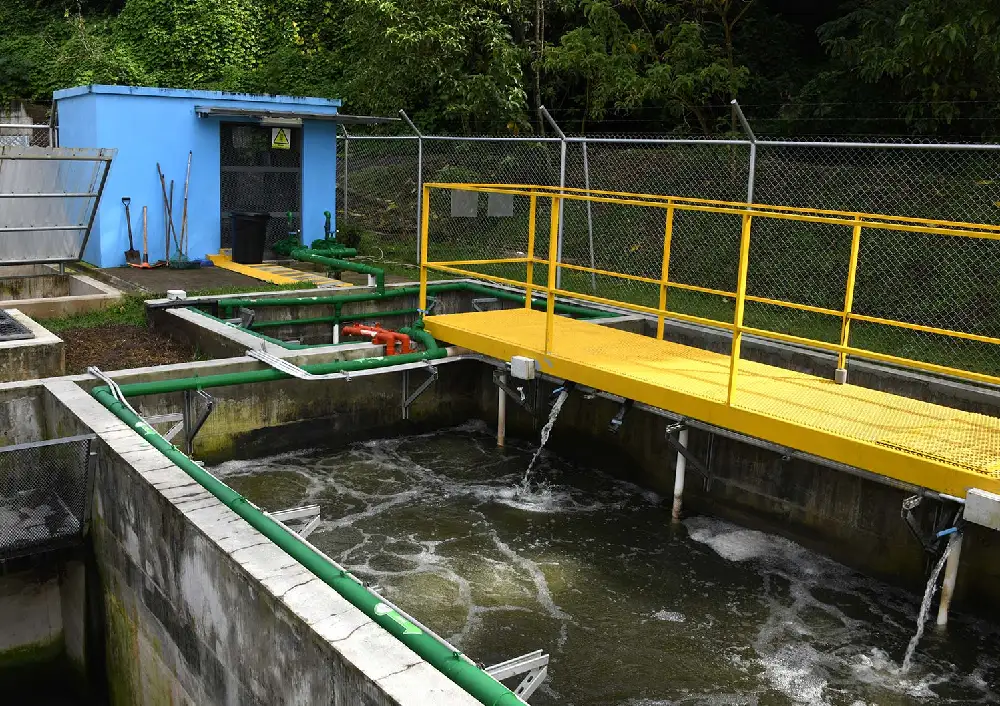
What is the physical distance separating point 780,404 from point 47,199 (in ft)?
27.9

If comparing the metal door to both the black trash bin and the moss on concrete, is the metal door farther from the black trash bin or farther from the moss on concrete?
the moss on concrete

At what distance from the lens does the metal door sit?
56.1 ft

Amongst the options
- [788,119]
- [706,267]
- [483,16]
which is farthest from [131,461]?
[483,16]

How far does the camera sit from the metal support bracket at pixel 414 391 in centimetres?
1075

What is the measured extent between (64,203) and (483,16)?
11592 millimetres

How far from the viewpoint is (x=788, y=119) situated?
17312mm

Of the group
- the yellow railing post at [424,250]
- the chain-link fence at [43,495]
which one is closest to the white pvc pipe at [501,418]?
the yellow railing post at [424,250]

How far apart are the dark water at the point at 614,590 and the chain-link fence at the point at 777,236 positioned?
3.69 meters

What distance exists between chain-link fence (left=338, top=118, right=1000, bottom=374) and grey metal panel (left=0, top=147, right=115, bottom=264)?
490 cm

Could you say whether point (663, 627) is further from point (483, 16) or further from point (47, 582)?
point (483, 16)

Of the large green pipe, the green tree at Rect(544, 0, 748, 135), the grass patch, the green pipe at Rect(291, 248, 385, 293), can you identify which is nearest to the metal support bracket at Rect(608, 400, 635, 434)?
the large green pipe

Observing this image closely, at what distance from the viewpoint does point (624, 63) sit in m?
19.7

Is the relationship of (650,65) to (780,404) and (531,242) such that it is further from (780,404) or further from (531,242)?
(780,404)

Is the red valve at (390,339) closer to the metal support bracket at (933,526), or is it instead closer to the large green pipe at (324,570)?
the large green pipe at (324,570)
